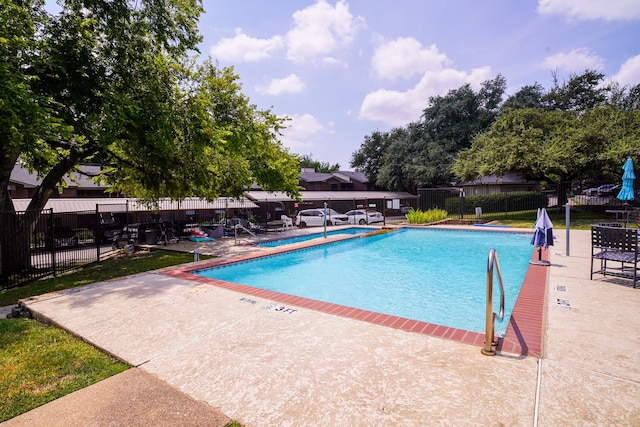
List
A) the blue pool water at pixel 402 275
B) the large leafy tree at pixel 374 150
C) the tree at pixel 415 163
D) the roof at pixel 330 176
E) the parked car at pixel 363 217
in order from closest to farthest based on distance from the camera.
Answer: the blue pool water at pixel 402 275 → the parked car at pixel 363 217 → the tree at pixel 415 163 → the roof at pixel 330 176 → the large leafy tree at pixel 374 150

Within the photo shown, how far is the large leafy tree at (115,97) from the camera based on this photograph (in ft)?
23.8

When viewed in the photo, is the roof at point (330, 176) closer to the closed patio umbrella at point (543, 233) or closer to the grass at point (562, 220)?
the grass at point (562, 220)

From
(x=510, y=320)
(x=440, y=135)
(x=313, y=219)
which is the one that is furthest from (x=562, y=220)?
(x=440, y=135)

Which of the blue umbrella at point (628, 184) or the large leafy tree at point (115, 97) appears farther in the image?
the blue umbrella at point (628, 184)

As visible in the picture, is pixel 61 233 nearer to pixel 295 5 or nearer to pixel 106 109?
pixel 106 109

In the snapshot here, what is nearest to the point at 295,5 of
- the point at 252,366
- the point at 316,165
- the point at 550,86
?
the point at 252,366

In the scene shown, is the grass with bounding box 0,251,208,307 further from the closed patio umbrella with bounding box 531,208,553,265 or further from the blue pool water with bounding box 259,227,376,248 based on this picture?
the closed patio umbrella with bounding box 531,208,553,265

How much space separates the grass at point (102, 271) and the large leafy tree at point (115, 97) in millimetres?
1734

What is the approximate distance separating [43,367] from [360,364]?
359 centimetres

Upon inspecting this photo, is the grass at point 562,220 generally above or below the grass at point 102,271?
above

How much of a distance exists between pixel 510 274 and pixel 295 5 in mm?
12043

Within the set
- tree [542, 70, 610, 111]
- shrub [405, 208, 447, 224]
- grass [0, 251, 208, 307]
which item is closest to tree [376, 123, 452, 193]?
shrub [405, 208, 447, 224]

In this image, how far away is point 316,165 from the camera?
242ft

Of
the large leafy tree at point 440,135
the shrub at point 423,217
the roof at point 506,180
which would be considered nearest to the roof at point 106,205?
the shrub at point 423,217
